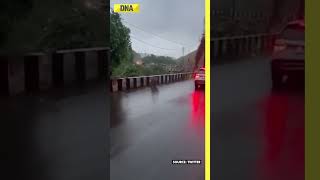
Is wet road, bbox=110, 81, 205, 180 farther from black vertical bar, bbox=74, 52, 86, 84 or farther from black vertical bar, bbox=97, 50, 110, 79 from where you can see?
black vertical bar, bbox=74, 52, 86, 84

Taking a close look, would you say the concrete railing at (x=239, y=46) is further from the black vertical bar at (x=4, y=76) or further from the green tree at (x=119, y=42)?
the black vertical bar at (x=4, y=76)

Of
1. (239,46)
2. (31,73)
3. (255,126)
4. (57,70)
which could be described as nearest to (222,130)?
(255,126)

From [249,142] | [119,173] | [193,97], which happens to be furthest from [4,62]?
[249,142]

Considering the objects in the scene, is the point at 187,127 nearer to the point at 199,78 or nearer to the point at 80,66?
the point at 199,78

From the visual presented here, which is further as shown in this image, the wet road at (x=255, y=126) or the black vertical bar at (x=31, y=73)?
the black vertical bar at (x=31, y=73)

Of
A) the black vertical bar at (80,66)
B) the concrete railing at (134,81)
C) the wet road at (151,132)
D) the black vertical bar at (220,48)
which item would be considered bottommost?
the wet road at (151,132)

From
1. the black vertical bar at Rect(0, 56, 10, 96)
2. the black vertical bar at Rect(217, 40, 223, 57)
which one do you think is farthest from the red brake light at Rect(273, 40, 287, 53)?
the black vertical bar at Rect(0, 56, 10, 96)

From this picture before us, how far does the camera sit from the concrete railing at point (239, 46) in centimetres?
334

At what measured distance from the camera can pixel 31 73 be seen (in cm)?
362

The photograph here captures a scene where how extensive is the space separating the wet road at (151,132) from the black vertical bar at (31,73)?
654 millimetres

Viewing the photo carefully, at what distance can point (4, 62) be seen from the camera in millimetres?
3654

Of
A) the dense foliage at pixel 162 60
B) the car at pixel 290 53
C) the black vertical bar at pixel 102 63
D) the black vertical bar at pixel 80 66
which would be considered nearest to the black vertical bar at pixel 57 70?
the black vertical bar at pixel 80 66

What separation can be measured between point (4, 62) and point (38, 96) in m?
0.40

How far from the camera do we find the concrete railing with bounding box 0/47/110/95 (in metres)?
3.51
